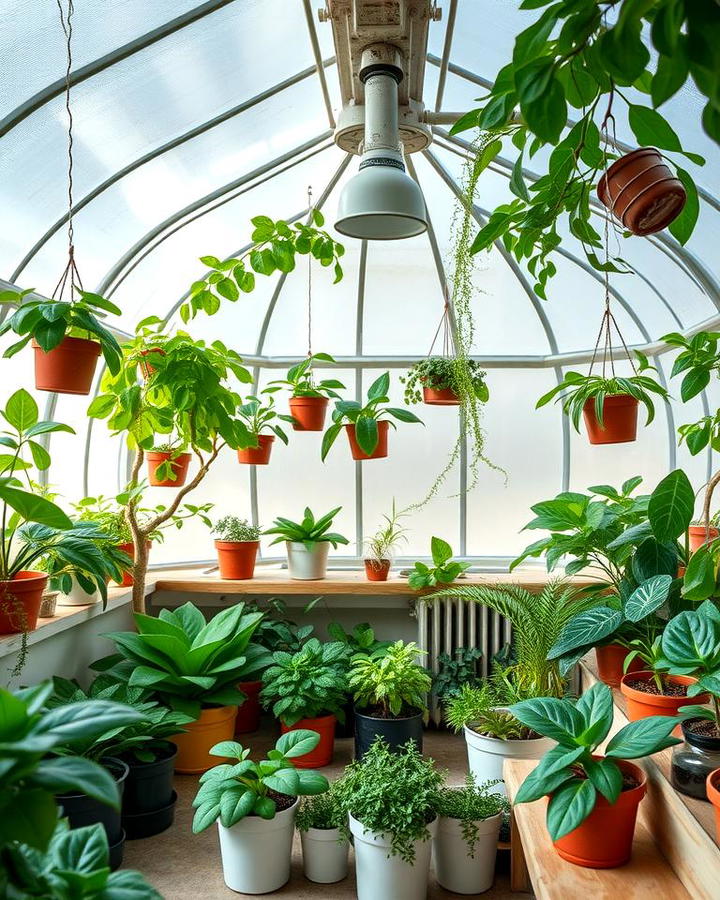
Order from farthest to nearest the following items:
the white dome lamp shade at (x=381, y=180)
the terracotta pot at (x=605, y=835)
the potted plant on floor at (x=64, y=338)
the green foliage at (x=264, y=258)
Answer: the green foliage at (x=264, y=258) < the white dome lamp shade at (x=381, y=180) < the potted plant on floor at (x=64, y=338) < the terracotta pot at (x=605, y=835)

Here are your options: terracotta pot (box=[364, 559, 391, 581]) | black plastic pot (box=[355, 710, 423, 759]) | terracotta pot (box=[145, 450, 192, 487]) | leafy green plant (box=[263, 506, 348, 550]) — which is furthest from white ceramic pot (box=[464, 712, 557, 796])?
terracotta pot (box=[145, 450, 192, 487])

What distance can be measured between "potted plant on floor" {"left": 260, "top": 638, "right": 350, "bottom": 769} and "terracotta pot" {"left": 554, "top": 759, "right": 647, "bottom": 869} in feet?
6.43

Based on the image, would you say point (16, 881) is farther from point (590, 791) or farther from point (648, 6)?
point (590, 791)

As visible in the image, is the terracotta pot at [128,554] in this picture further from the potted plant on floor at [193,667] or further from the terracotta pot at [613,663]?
the terracotta pot at [613,663]

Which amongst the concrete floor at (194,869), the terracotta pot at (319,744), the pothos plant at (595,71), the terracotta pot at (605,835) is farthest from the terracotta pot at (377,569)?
the pothos plant at (595,71)

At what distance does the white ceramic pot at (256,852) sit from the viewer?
2947 mm

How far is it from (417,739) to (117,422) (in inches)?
85.6

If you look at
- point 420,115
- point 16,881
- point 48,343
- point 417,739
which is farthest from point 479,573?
point 16,881

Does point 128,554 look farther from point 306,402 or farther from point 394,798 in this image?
point 394,798

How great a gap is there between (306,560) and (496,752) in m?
1.86

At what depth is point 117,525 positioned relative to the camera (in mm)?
4266

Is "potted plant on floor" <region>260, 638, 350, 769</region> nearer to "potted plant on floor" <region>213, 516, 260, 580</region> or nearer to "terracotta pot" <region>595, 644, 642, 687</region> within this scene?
"potted plant on floor" <region>213, 516, 260, 580</region>

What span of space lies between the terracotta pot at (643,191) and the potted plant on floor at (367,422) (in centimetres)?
255

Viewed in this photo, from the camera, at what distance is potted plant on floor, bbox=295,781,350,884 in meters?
3.05
